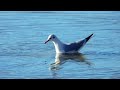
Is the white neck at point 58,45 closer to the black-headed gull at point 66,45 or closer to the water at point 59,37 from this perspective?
the black-headed gull at point 66,45

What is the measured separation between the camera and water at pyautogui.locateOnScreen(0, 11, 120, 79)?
4902 mm

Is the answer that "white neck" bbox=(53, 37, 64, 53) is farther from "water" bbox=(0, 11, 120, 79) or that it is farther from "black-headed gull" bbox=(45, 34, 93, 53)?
"water" bbox=(0, 11, 120, 79)

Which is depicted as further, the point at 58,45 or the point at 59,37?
the point at 59,37

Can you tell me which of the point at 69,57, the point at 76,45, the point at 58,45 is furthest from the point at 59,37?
the point at 69,57

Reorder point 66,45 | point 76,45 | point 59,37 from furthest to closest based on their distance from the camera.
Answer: point 59,37 → point 66,45 → point 76,45

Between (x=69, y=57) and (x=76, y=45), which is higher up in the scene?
(x=76, y=45)

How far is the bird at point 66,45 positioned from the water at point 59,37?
0.43 ft

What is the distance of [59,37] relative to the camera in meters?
7.66

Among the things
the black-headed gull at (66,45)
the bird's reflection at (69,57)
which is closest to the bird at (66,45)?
the black-headed gull at (66,45)

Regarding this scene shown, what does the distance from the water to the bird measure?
131 millimetres

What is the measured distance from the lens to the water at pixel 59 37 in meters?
4.90

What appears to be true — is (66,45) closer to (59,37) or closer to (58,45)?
(58,45)

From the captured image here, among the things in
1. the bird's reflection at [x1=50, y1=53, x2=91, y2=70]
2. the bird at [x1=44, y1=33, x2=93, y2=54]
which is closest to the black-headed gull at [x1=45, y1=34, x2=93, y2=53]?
the bird at [x1=44, y1=33, x2=93, y2=54]
